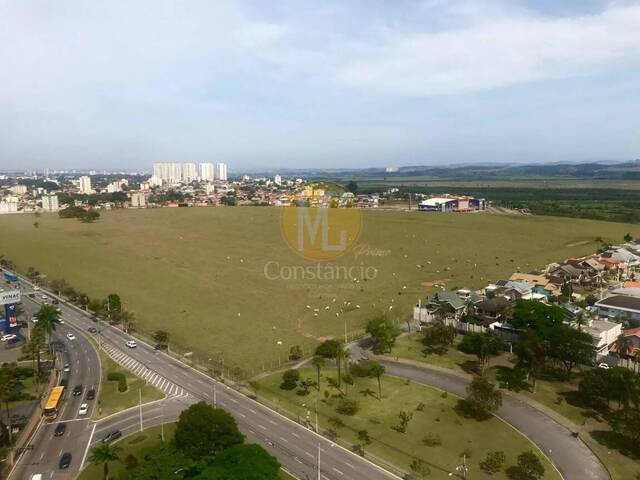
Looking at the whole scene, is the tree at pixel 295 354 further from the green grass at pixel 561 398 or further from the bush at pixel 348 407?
the green grass at pixel 561 398

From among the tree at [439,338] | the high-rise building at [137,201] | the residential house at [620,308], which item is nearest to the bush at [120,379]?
the tree at [439,338]

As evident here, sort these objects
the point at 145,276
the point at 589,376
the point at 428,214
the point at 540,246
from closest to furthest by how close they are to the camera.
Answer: the point at 589,376 < the point at 145,276 < the point at 540,246 < the point at 428,214

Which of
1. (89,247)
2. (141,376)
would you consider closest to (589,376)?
(141,376)

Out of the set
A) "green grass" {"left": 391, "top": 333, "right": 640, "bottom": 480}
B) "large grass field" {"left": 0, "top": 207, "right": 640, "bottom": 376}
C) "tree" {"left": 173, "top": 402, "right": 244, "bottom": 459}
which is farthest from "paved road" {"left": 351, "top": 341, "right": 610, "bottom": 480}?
"tree" {"left": 173, "top": 402, "right": 244, "bottom": 459}

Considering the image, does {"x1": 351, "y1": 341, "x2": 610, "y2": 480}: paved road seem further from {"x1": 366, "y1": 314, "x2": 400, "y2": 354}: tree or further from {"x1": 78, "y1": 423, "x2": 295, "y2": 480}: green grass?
{"x1": 78, "y1": 423, "x2": 295, "y2": 480}: green grass

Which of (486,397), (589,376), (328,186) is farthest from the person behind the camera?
(328,186)

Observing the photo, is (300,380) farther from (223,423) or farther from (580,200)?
(580,200)

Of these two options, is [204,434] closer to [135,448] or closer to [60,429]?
[135,448]
